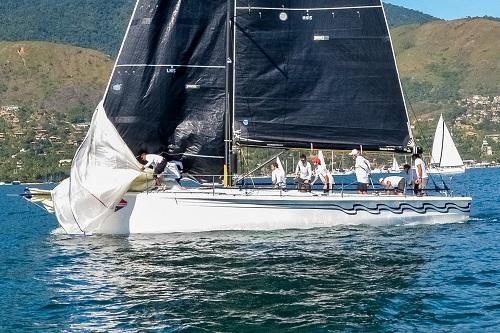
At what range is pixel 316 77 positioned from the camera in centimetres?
2594

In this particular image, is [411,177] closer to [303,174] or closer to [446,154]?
[303,174]

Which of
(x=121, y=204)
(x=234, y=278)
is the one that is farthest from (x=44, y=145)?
(x=234, y=278)

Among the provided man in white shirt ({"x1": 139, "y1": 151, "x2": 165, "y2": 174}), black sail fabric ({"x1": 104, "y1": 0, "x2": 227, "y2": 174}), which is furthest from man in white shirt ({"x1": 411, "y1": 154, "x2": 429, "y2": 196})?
man in white shirt ({"x1": 139, "y1": 151, "x2": 165, "y2": 174})

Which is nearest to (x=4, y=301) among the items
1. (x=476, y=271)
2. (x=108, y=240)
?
(x=108, y=240)

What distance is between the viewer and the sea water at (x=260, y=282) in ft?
43.4

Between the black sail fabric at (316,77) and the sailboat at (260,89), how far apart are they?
0.04m

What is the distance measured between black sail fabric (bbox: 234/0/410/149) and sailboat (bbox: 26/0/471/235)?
0.04m

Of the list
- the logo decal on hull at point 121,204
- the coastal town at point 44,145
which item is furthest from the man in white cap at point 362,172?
the coastal town at point 44,145

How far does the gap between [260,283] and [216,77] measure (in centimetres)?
1126

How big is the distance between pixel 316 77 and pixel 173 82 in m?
5.14

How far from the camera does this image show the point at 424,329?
12.5 metres

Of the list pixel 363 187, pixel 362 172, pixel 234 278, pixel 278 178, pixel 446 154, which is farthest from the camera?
pixel 446 154

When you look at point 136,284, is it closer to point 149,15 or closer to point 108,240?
point 108,240

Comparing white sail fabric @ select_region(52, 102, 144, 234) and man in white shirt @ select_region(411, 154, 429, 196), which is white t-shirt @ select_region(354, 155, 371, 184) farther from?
white sail fabric @ select_region(52, 102, 144, 234)
